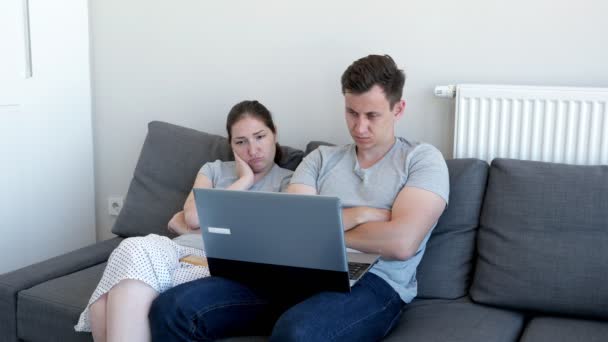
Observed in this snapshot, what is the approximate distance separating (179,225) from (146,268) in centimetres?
48

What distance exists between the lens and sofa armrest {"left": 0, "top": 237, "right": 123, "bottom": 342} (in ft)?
7.39

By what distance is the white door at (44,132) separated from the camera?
9.41ft

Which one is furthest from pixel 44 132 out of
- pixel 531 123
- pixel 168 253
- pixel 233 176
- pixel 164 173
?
pixel 531 123

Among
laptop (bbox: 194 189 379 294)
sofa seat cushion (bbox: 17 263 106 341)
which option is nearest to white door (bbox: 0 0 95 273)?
sofa seat cushion (bbox: 17 263 106 341)

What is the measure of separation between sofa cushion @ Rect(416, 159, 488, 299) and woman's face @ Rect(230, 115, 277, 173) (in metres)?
0.59

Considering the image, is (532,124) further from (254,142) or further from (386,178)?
(254,142)

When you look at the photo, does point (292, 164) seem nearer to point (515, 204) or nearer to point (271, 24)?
point (271, 24)

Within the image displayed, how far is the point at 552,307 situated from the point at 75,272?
1.45 meters

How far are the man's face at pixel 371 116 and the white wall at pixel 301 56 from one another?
1.40 ft

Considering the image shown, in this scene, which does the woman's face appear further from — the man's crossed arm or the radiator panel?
the radiator panel

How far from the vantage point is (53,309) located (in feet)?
7.06

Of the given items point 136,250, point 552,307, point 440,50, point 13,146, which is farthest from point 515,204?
point 13,146

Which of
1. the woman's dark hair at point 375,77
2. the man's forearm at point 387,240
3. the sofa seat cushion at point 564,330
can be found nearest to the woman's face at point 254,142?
the woman's dark hair at point 375,77

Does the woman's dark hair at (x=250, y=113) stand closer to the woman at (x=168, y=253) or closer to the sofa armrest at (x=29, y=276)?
the woman at (x=168, y=253)
